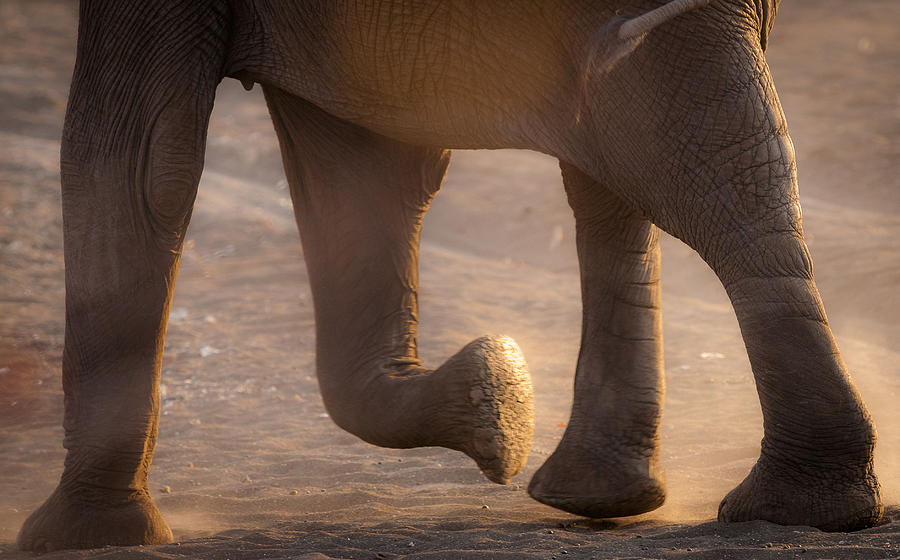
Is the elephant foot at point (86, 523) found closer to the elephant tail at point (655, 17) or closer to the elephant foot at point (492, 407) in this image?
the elephant foot at point (492, 407)

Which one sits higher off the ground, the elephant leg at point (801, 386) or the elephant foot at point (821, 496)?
the elephant leg at point (801, 386)

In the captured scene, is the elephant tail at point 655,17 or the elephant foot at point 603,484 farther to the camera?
the elephant foot at point 603,484

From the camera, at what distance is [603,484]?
12.0 feet

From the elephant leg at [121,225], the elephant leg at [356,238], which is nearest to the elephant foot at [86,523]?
the elephant leg at [121,225]

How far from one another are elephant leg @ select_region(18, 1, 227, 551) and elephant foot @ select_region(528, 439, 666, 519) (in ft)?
4.26

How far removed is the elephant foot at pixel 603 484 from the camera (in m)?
3.66

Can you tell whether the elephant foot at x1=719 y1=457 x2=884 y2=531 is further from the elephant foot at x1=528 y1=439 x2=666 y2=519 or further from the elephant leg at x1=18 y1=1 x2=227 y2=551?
the elephant leg at x1=18 y1=1 x2=227 y2=551

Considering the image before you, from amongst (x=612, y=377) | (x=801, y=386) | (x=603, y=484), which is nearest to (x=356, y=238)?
(x=612, y=377)

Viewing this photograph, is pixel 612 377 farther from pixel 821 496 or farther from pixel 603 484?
pixel 821 496

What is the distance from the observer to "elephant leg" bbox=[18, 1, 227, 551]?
3.48 metres

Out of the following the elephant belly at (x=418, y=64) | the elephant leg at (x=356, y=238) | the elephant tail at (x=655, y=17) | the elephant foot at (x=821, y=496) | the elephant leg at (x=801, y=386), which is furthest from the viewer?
the elephant leg at (x=356, y=238)

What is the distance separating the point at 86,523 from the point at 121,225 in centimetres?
91

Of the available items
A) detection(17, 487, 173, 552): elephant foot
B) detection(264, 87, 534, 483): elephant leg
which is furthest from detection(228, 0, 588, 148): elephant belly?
detection(17, 487, 173, 552): elephant foot

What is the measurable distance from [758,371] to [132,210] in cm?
188
